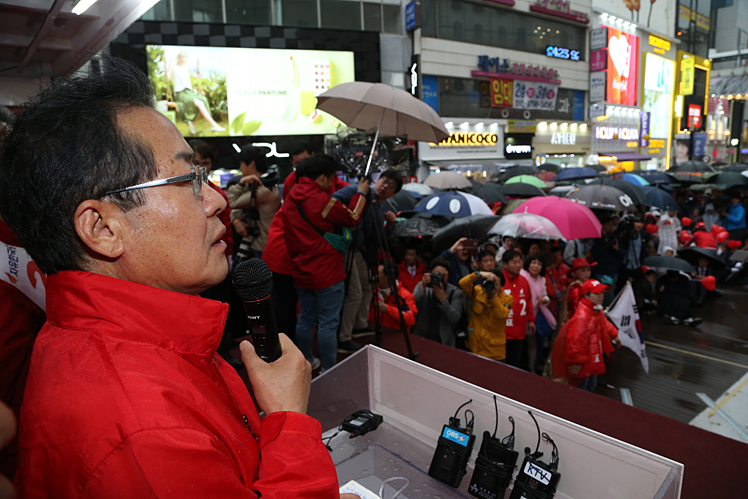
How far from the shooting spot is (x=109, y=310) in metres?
0.81

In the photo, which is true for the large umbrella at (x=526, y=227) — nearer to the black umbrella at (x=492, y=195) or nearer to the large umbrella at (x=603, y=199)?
the large umbrella at (x=603, y=199)

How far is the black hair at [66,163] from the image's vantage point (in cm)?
83

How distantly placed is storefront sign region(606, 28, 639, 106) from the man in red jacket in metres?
32.3

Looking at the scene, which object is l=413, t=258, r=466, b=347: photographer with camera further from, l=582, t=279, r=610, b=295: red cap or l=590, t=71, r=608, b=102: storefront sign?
l=590, t=71, r=608, b=102: storefront sign

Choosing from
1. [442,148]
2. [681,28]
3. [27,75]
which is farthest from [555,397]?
[681,28]

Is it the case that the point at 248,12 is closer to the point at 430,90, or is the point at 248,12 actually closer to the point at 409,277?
the point at 430,90

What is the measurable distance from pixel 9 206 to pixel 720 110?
163ft

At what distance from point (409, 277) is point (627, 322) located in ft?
7.37

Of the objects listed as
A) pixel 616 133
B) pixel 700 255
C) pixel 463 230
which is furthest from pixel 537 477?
pixel 616 133

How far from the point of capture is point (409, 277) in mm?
4988

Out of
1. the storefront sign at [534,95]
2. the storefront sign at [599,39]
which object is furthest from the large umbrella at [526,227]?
the storefront sign at [599,39]

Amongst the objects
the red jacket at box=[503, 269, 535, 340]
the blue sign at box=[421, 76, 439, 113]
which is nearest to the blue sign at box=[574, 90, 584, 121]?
the blue sign at box=[421, 76, 439, 113]

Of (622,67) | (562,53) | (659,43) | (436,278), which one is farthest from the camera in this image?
(659,43)

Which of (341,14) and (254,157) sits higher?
(341,14)
